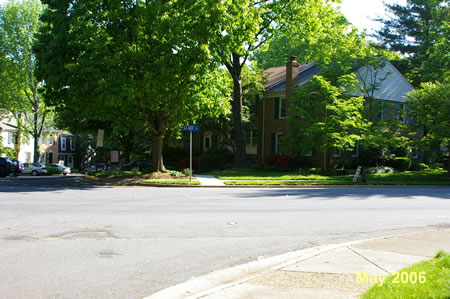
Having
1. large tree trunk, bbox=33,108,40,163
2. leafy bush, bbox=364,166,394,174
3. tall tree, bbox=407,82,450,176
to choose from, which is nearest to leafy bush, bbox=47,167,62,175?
large tree trunk, bbox=33,108,40,163

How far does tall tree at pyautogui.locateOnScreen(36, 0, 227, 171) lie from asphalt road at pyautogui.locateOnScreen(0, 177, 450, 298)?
678 centimetres

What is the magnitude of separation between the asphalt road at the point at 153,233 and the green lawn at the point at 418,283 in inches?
93.9

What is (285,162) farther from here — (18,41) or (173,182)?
(18,41)

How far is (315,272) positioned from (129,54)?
16.9m

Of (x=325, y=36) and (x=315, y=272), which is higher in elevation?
(x=325, y=36)

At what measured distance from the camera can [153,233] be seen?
Result: 8344 mm

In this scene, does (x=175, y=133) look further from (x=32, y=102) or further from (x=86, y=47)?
(x=32, y=102)

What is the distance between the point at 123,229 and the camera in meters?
8.65

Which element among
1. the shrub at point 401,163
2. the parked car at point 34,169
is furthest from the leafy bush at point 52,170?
the shrub at point 401,163

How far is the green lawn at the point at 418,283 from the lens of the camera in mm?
4266

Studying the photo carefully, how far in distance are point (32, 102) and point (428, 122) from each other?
37.5 m

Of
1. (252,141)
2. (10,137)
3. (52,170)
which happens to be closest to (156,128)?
(252,141)

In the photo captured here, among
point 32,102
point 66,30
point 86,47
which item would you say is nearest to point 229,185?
point 86,47

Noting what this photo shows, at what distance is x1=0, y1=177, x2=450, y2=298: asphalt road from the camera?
5.49m
